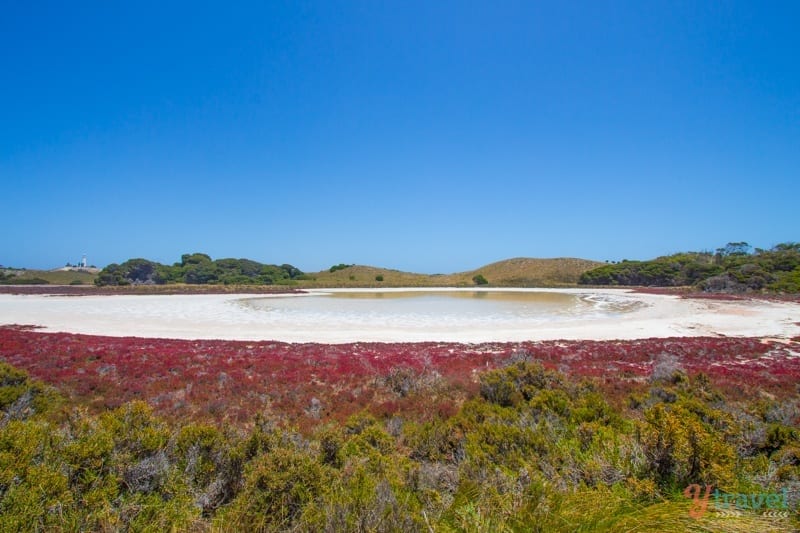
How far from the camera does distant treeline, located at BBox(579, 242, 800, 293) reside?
199ft

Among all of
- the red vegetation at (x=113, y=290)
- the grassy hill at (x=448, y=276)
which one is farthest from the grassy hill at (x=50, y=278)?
the red vegetation at (x=113, y=290)

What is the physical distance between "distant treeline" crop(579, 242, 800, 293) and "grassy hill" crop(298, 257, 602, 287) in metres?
10.2

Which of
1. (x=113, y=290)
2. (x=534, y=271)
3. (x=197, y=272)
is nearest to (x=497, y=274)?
(x=534, y=271)

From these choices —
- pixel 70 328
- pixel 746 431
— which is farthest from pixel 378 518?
pixel 70 328

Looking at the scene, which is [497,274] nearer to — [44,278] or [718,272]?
[718,272]

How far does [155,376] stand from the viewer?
11.1 m

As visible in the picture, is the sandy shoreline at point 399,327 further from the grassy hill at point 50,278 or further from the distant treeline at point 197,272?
the grassy hill at point 50,278

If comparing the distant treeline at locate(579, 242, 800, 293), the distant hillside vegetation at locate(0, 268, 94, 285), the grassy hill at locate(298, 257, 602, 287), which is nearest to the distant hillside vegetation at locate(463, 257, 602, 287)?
the grassy hill at locate(298, 257, 602, 287)

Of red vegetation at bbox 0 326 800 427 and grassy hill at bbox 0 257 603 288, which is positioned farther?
grassy hill at bbox 0 257 603 288

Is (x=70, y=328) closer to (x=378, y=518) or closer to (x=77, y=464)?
(x=77, y=464)

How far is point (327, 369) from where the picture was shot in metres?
12.2

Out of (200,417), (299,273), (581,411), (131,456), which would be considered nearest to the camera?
(131,456)

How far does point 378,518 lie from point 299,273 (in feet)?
359

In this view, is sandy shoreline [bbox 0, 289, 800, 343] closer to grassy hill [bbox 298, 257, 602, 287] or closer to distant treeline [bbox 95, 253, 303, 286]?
grassy hill [bbox 298, 257, 602, 287]
